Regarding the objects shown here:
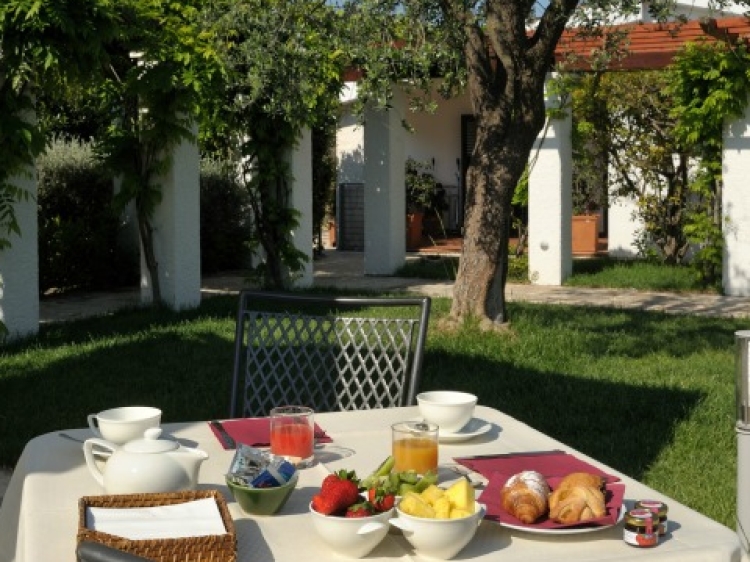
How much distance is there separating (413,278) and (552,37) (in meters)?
5.28

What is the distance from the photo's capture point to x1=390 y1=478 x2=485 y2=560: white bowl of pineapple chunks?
2119 mm

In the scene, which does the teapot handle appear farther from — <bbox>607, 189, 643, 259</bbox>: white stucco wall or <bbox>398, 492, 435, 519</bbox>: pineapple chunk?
<bbox>607, 189, 643, 259</bbox>: white stucco wall

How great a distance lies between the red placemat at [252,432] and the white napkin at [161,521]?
637 millimetres

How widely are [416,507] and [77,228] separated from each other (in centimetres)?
994

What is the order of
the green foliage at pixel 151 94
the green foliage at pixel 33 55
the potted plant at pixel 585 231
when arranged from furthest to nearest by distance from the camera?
the potted plant at pixel 585 231, the green foliage at pixel 151 94, the green foliage at pixel 33 55

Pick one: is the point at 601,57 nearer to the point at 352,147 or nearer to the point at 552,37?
the point at 552,37

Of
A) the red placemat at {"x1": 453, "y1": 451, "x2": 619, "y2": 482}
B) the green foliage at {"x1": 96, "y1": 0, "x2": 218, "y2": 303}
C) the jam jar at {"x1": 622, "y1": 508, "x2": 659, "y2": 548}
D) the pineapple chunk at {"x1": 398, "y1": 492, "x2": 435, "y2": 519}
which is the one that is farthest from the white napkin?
the green foliage at {"x1": 96, "y1": 0, "x2": 218, "y2": 303}

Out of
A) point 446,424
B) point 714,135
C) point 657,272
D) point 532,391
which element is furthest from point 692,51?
point 446,424

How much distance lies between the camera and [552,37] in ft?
27.3

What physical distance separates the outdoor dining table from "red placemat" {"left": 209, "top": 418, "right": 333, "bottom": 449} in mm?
35

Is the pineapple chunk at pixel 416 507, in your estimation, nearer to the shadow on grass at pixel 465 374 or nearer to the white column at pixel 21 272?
the shadow on grass at pixel 465 374

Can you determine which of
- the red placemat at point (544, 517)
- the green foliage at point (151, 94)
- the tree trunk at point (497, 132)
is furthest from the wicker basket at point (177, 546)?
the green foliage at point (151, 94)

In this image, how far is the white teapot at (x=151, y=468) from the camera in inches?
94.7

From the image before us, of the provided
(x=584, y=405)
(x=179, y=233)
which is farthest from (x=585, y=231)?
(x=584, y=405)
